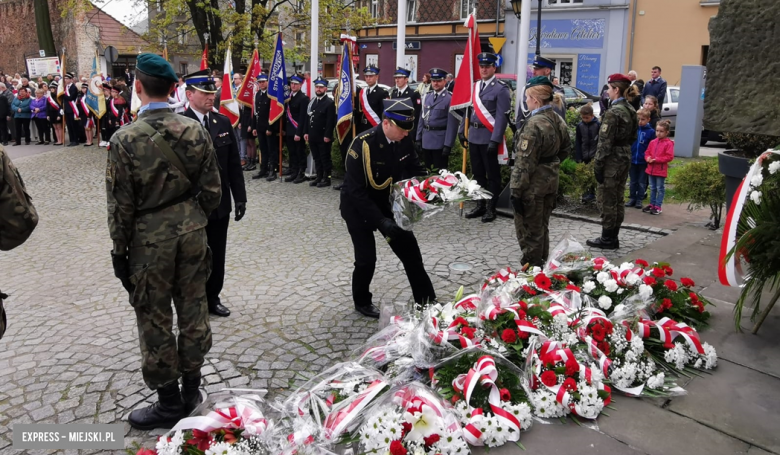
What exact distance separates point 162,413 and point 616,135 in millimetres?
5634

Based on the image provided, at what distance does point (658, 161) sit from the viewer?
8.93 m

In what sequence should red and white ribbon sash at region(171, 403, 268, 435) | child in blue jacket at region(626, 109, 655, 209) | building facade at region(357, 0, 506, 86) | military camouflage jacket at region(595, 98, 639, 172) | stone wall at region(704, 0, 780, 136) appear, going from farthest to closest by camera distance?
building facade at region(357, 0, 506, 86) → child in blue jacket at region(626, 109, 655, 209) → military camouflage jacket at region(595, 98, 639, 172) → stone wall at region(704, 0, 780, 136) → red and white ribbon sash at region(171, 403, 268, 435)

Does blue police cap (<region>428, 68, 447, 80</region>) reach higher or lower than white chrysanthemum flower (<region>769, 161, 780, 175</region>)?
higher

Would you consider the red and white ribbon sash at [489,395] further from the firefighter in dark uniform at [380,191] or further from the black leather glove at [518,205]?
the black leather glove at [518,205]

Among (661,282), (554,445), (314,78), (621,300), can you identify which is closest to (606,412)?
(554,445)

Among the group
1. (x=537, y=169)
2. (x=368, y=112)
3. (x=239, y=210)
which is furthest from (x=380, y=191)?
(x=368, y=112)

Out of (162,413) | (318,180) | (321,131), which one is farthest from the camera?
(318,180)

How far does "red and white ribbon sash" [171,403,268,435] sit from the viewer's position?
311 centimetres

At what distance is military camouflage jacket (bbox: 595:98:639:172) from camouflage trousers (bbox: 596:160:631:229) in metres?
0.06

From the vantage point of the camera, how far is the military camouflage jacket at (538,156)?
5.87m

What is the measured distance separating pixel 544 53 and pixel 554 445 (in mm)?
27074

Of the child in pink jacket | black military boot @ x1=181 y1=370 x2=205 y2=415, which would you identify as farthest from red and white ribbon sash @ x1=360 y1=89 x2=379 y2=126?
black military boot @ x1=181 y1=370 x2=205 y2=415

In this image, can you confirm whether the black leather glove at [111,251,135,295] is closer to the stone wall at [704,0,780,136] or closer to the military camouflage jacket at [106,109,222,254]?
the military camouflage jacket at [106,109,222,254]

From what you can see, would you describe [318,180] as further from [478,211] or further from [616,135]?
[616,135]
